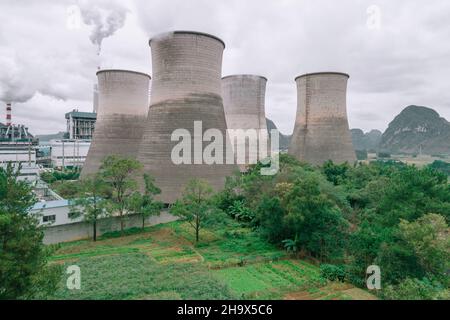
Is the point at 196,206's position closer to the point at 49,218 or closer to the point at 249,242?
the point at 249,242

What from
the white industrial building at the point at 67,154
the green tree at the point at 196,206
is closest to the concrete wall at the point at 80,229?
the green tree at the point at 196,206

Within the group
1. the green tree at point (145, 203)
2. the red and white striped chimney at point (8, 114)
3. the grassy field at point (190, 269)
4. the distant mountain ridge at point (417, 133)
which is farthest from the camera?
the distant mountain ridge at point (417, 133)

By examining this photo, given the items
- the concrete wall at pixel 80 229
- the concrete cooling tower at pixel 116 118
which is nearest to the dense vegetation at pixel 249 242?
the concrete wall at pixel 80 229

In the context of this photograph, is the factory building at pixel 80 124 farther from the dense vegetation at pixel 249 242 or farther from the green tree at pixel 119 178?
the green tree at pixel 119 178

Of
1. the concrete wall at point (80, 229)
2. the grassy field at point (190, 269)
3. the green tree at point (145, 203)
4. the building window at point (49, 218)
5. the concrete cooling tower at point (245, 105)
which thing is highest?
the concrete cooling tower at point (245, 105)

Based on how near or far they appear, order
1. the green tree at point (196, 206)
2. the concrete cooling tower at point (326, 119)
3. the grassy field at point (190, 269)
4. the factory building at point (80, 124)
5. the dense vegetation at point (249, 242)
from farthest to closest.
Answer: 1. the factory building at point (80, 124)
2. the concrete cooling tower at point (326, 119)
3. the green tree at point (196, 206)
4. the grassy field at point (190, 269)
5. the dense vegetation at point (249, 242)

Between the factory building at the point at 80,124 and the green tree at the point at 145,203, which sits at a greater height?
the factory building at the point at 80,124

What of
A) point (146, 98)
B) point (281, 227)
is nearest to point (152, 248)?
point (281, 227)

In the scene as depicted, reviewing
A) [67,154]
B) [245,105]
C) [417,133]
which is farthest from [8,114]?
[417,133]

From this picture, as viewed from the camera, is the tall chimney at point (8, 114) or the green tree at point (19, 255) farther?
the tall chimney at point (8, 114)
